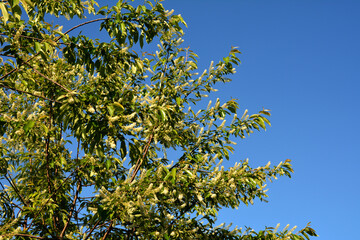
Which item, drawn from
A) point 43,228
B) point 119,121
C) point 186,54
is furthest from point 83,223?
point 186,54

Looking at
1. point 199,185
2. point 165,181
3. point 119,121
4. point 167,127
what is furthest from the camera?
point 167,127

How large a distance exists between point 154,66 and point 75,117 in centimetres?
215

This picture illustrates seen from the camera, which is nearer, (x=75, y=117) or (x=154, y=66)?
(x=75, y=117)

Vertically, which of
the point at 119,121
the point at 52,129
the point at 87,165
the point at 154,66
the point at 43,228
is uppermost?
the point at 154,66

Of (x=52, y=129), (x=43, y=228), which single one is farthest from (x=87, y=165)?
(x=43, y=228)

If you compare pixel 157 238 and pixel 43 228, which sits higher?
pixel 43 228

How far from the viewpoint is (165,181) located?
3693 millimetres

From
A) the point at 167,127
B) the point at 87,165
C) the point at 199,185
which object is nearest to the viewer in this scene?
the point at 199,185

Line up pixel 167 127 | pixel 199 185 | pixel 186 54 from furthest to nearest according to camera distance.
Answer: pixel 186 54, pixel 167 127, pixel 199 185

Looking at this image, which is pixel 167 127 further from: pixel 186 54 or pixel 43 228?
pixel 43 228

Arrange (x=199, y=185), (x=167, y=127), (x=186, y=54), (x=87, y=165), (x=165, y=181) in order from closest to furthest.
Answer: (x=165, y=181), (x=199, y=185), (x=167, y=127), (x=87, y=165), (x=186, y=54)

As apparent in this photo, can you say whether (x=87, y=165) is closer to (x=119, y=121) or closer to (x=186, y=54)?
(x=119, y=121)

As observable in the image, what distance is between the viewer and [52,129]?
188 inches

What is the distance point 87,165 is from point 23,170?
1170mm
